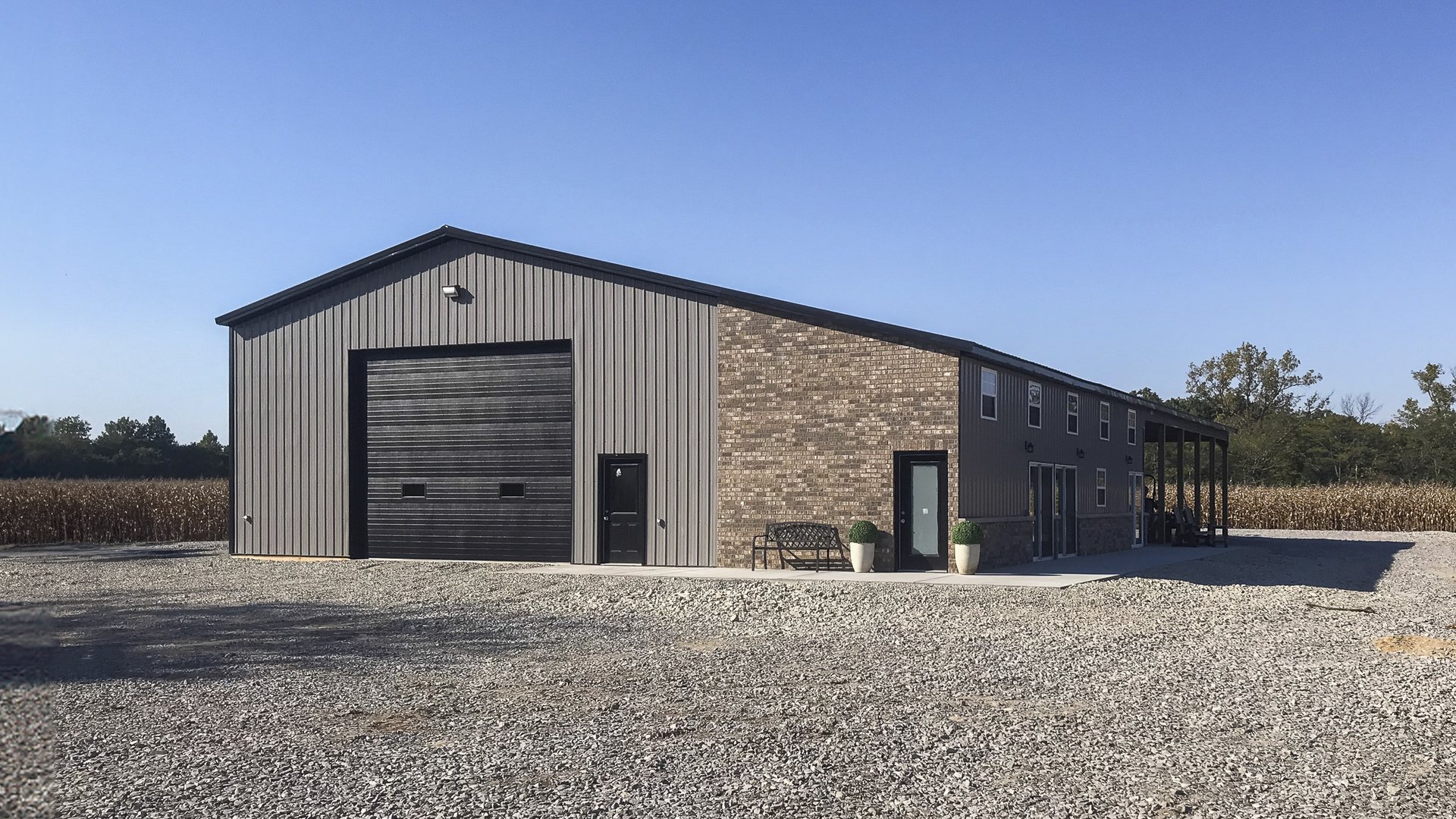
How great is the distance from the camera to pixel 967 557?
62.8 ft

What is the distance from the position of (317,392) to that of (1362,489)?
3864cm

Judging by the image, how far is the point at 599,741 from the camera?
7.21 meters

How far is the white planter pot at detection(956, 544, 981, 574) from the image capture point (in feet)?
62.8

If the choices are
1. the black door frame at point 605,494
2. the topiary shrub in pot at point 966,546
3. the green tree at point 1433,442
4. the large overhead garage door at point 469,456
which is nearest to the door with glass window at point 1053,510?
A: the topiary shrub in pot at point 966,546

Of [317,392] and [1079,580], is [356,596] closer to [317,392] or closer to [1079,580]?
[317,392]

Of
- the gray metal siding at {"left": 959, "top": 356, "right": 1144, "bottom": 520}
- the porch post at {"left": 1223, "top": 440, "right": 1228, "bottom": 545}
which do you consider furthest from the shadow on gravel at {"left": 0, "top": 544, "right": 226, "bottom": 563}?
the porch post at {"left": 1223, "top": 440, "right": 1228, "bottom": 545}

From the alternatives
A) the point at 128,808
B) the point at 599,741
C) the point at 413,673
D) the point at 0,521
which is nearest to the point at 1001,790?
the point at 599,741

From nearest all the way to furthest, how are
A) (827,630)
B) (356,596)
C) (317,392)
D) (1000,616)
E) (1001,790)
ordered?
(1001,790)
(827,630)
(1000,616)
(356,596)
(317,392)

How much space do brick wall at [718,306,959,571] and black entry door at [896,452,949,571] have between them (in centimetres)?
19

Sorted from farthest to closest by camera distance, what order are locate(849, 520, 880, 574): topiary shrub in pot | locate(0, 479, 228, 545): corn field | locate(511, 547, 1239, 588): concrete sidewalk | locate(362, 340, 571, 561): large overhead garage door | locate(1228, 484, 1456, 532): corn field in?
locate(1228, 484, 1456, 532): corn field, locate(0, 479, 228, 545): corn field, locate(362, 340, 571, 561): large overhead garage door, locate(849, 520, 880, 574): topiary shrub in pot, locate(511, 547, 1239, 588): concrete sidewalk

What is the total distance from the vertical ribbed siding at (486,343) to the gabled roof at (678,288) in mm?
203

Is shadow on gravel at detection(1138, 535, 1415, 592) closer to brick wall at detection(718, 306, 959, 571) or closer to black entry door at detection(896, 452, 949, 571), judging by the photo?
black entry door at detection(896, 452, 949, 571)

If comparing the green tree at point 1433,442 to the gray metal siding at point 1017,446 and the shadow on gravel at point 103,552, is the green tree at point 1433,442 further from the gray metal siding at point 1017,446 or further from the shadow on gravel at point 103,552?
the shadow on gravel at point 103,552

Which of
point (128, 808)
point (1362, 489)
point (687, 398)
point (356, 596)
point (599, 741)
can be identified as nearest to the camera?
point (128, 808)
